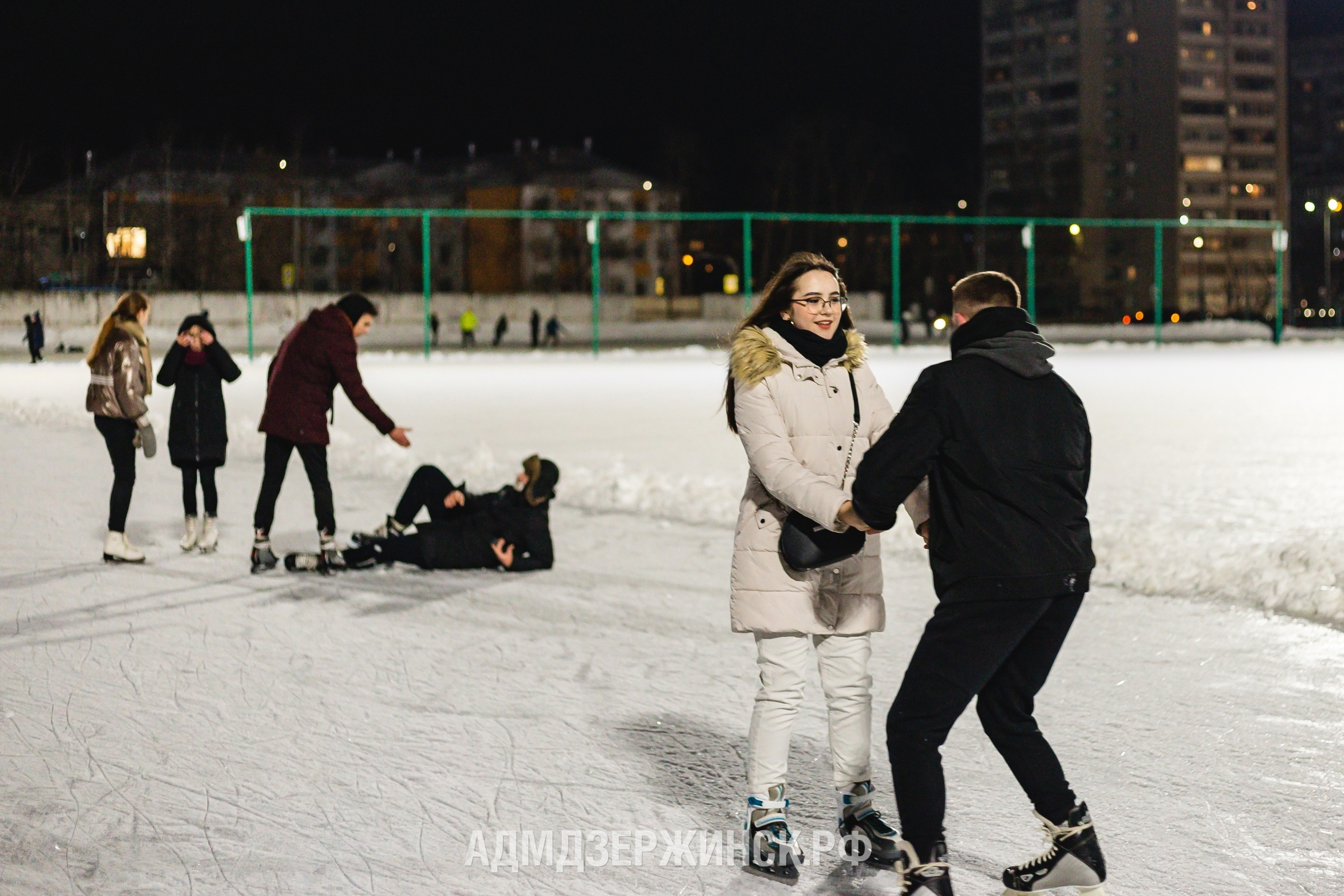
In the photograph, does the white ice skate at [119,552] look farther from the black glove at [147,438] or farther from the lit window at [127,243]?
the lit window at [127,243]

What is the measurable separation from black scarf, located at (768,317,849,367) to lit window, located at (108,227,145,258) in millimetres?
54829

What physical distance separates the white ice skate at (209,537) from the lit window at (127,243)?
4943 cm

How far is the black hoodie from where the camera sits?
2955 millimetres

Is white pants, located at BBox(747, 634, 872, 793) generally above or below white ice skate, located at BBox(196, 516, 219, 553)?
above

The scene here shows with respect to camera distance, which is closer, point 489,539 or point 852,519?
point 852,519

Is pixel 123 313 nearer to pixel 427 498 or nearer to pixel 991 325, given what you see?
pixel 427 498

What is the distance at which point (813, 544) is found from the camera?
3.26 meters

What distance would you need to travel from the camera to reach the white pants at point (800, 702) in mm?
3482

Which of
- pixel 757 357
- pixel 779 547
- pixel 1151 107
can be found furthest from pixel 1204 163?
pixel 779 547

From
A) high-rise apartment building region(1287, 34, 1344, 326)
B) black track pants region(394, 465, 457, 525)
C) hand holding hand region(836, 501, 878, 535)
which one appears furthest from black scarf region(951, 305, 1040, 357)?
high-rise apartment building region(1287, 34, 1344, 326)

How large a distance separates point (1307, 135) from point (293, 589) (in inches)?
6907

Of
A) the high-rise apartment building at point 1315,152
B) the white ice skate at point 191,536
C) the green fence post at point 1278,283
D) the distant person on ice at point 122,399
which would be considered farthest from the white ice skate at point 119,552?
the high-rise apartment building at point 1315,152

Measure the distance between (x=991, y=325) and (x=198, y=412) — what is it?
594 centimetres

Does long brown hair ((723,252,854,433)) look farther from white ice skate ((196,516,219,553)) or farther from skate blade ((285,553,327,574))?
white ice skate ((196,516,219,553))
